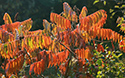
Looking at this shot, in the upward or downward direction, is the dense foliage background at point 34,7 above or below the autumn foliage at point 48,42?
above

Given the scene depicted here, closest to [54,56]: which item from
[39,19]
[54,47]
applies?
[54,47]

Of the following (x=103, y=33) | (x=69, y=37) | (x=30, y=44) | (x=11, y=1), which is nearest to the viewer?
(x=30, y=44)

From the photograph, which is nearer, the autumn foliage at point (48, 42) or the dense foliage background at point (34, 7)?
the autumn foliage at point (48, 42)

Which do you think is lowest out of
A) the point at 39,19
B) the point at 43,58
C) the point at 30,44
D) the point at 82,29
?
the point at 43,58

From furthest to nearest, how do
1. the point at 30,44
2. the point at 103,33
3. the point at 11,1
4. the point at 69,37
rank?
the point at 11,1
the point at 103,33
the point at 69,37
the point at 30,44

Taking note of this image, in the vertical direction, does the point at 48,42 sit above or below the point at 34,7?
below

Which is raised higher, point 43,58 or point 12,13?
point 12,13

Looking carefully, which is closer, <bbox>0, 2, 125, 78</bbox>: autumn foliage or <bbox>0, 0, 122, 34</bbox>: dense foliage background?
<bbox>0, 2, 125, 78</bbox>: autumn foliage

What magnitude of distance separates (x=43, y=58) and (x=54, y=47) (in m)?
0.32

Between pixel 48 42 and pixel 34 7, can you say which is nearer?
pixel 48 42

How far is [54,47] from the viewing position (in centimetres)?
398

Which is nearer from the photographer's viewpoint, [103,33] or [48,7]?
[103,33]

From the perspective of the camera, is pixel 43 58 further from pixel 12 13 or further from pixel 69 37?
pixel 12 13

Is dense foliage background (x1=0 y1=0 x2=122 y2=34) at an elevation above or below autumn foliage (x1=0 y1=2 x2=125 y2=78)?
above
